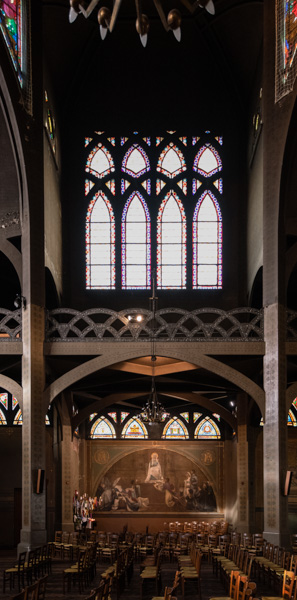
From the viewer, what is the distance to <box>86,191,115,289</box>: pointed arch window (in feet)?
96.7

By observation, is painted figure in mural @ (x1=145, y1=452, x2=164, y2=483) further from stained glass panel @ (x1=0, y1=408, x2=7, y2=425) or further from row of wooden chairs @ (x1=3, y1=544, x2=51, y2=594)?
row of wooden chairs @ (x1=3, y1=544, x2=51, y2=594)

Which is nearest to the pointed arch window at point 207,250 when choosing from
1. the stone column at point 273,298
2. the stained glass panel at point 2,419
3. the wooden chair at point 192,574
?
the stone column at point 273,298

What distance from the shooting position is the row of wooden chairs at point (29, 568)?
17.3 metres

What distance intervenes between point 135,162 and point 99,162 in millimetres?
1380

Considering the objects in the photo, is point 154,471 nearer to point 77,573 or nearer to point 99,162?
point 99,162

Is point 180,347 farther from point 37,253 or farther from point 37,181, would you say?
point 37,181

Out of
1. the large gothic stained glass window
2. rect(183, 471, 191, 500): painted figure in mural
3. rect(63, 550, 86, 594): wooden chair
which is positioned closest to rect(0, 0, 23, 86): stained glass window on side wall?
the large gothic stained glass window

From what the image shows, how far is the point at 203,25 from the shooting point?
28328mm

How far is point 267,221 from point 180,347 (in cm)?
446

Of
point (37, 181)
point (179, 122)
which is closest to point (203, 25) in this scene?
point (179, 122)

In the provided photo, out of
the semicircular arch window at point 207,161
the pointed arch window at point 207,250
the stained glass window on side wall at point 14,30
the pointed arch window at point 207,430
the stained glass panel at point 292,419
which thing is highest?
the stained glass window on side wall at point 14,30

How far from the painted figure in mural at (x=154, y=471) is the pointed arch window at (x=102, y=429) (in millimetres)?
1978

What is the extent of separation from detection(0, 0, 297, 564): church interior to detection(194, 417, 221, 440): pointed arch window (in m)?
0.05

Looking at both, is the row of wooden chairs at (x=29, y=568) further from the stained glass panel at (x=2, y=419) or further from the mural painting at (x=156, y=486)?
the mural painting at (x=156, y=486)
